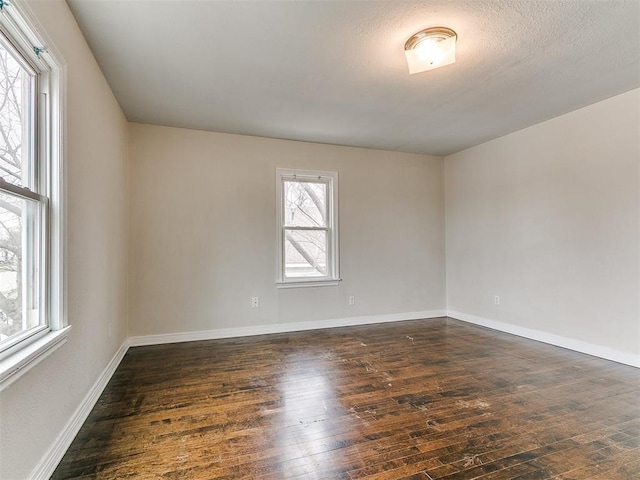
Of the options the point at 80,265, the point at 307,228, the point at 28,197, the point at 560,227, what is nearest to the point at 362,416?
the point at 80,265

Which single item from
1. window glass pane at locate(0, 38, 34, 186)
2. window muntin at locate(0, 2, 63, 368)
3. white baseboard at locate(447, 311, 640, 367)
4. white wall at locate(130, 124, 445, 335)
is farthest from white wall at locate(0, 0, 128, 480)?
white baseboard at locate(447, 311, 640, 367)

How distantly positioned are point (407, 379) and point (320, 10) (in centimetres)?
272

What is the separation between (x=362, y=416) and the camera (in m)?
2.11

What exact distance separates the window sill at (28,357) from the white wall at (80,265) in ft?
0.17

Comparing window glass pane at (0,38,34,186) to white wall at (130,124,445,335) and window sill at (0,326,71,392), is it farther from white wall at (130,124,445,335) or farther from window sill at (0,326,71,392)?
white wall at (130,124,445,335)

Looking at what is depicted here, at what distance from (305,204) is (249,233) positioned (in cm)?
87

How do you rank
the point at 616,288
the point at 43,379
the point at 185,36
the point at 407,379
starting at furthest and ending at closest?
the point at 616,288
the point at 407,379
the point at 185,36
the point at 43,379

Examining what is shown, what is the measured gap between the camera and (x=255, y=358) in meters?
3.20

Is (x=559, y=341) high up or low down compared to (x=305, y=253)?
down

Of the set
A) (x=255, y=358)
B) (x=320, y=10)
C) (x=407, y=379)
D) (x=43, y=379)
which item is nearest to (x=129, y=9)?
(x=320, y=10)

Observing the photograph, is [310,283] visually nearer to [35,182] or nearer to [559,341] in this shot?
[559,341]

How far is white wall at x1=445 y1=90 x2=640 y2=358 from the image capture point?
9.94 feet

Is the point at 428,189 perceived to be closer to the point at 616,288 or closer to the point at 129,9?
the point at 616,288

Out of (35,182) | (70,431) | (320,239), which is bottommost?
(70,431)
